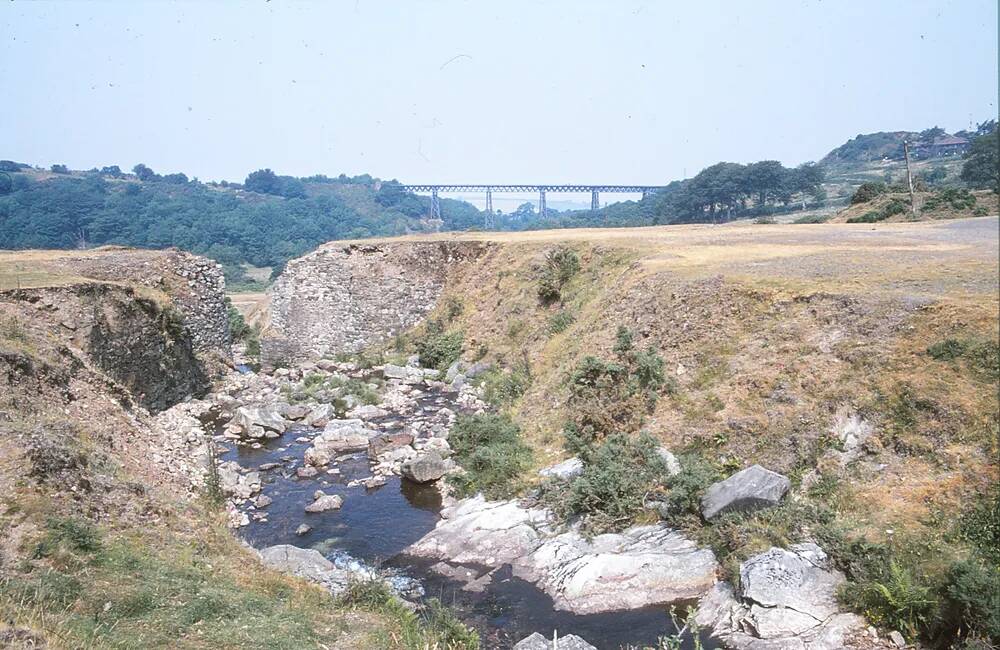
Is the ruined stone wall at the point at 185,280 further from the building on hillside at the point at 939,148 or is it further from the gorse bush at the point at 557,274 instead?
the building on hillside at the point at 939,148

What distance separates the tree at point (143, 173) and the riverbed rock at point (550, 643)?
154m

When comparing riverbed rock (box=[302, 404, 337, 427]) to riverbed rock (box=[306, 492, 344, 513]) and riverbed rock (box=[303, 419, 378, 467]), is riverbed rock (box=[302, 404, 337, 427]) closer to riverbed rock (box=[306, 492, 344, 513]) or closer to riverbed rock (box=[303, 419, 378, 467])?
riverbed rock (box=[303, 419, 378, 467])

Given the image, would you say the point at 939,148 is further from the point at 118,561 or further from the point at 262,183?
the point at 262,183

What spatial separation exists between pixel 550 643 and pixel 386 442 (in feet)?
32.2

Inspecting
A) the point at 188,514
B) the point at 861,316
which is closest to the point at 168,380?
the point at 188,514

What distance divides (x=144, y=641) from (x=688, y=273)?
14900 mm

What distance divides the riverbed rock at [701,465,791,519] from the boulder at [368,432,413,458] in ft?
29.3

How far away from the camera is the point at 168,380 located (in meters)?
20.4

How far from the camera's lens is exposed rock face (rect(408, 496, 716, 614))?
32.5 feet

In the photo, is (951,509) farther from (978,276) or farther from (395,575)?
(395,575)

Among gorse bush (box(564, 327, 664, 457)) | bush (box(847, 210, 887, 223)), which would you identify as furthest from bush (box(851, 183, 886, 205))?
gorse bush (box(564, 327, 664, 457))

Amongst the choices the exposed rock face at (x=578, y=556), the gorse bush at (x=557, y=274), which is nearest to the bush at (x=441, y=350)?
the gorse bush at (x=557, y=274)

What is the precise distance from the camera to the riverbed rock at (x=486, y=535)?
11570 mm

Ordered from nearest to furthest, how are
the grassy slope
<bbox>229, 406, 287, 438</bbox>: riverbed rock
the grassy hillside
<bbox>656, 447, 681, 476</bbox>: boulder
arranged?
1. the grassy slope
2. the grassy hillside
3. <bbox>656, 447, 681, 476</bbox>: boulder
4. <bbox>229, 406, 287, 438</bbox>: riverbed rock
